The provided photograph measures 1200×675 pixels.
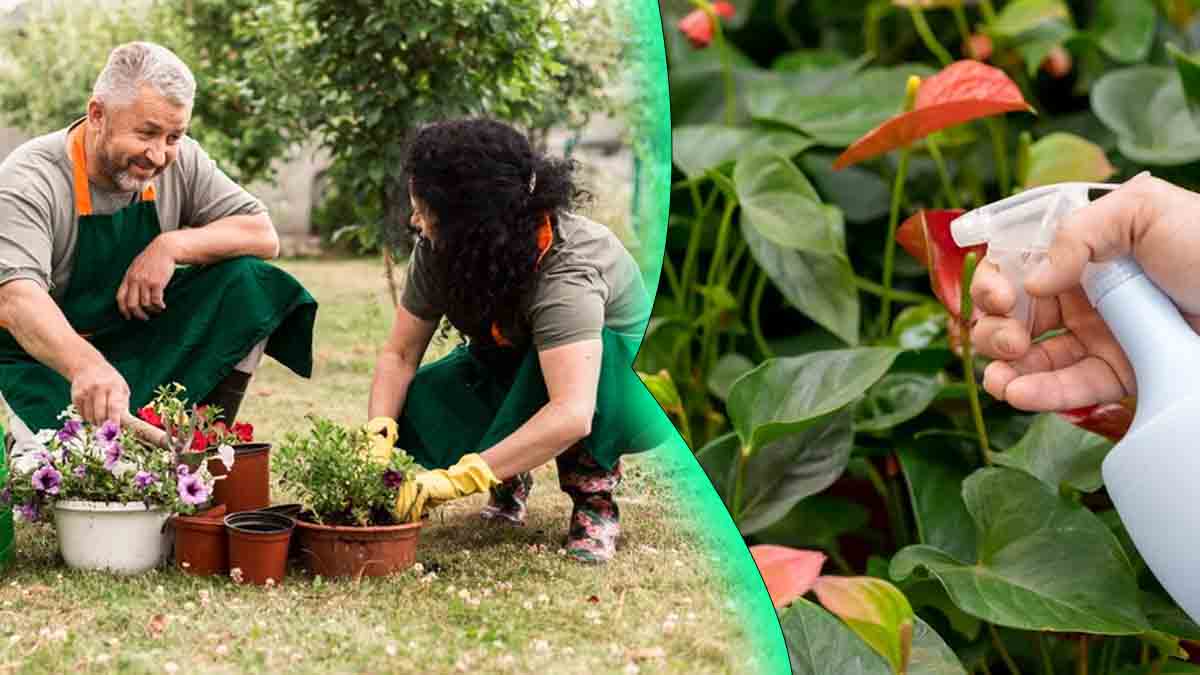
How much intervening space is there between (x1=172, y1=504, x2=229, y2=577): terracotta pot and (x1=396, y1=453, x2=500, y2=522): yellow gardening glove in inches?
2.5

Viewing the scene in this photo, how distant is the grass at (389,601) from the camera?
Answer: 1.48ft

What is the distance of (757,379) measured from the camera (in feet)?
2.39

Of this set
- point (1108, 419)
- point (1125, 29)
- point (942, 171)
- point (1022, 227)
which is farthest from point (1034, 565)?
point (1125, 29)

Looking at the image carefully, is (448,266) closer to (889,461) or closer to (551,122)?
(551,122)

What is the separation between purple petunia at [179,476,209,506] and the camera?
0.50 m

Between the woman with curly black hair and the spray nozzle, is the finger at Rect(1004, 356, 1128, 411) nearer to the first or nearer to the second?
the spray nozzle

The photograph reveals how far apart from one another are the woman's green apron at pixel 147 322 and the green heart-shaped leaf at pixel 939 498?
36cm

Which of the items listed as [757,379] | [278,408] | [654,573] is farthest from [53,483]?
[757,379]

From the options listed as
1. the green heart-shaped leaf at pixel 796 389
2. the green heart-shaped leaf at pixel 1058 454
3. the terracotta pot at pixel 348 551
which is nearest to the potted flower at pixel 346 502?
the terracotta pot at pixel 348 551

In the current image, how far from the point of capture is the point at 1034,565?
2.12ft

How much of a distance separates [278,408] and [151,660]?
118 millimetres

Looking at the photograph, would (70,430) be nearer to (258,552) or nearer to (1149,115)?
(258,552)

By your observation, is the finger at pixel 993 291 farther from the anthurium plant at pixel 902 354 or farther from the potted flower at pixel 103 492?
the potted flower at pixel 103 492

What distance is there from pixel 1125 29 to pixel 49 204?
0.95m
